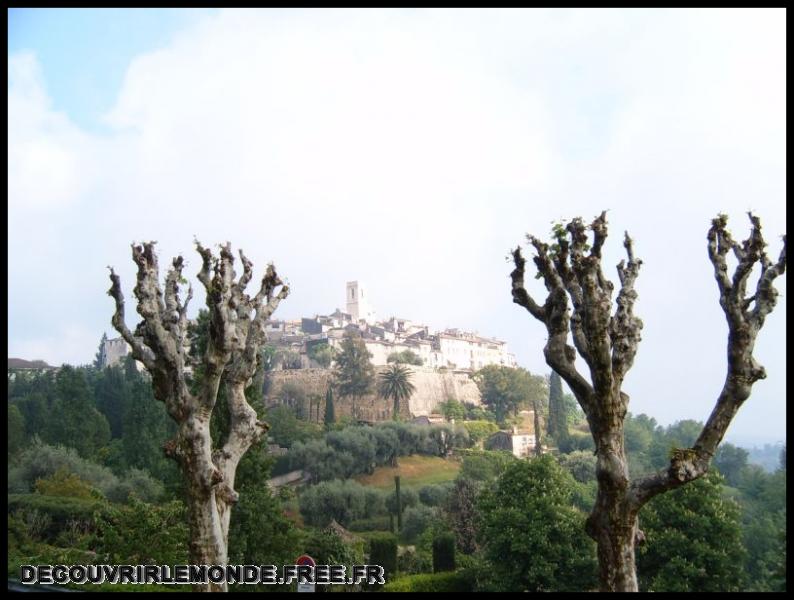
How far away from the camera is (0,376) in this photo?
810 centimetres

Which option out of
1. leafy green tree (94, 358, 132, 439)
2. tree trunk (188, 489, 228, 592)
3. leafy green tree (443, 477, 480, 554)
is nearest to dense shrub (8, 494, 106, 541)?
leafy green tree (443, 477, 480, 554)

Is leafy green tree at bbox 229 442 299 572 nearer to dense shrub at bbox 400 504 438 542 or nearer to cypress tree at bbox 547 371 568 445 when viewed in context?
dense shrub at bbox 400 504 438 542

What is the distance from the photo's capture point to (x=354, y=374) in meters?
83.9

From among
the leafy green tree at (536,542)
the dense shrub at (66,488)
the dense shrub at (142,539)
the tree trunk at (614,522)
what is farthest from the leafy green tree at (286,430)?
the tree trunk at (614,522)

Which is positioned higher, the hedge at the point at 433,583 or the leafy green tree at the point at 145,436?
the leafy green tree at the point at 145,436

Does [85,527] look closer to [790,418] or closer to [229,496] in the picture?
[229,496]

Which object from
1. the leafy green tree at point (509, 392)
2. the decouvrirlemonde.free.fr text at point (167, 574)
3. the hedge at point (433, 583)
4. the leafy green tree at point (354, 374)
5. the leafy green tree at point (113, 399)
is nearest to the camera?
the decouvrirlemonde.free.fr text at point (167, 574)

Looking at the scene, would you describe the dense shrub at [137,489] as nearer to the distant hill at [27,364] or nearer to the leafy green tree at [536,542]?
the leafy green tree at [536,542]

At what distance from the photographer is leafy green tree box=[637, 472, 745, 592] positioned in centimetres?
1944

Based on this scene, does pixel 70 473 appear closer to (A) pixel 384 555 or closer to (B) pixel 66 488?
(B) pixel 66 488

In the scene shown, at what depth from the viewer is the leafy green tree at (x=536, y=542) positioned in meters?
21.4

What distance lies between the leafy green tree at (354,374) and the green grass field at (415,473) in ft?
77.2

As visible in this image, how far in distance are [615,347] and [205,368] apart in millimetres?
6732

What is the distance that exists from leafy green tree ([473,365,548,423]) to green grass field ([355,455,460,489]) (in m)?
26.9
